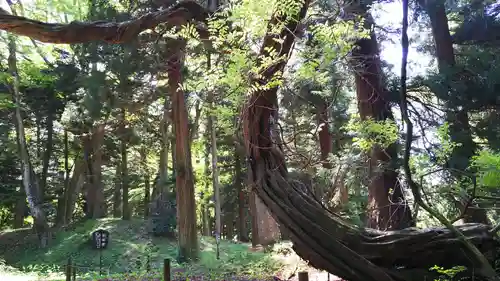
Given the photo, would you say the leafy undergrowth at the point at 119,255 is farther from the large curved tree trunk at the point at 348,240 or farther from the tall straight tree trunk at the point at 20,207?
the large curved tree trunk at the point at 348,240

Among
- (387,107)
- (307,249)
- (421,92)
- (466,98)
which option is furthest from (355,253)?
(466,98)

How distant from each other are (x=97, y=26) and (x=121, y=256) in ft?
32.7

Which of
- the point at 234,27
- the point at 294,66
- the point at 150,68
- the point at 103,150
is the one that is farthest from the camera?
the point at 103,150

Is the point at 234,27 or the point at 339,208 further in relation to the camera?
the point at 339,208

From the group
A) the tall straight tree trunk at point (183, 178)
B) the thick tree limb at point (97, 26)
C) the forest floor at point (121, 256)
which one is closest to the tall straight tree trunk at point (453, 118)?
the forest floor at point (121, 256)

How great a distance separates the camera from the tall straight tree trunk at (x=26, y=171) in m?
14.4

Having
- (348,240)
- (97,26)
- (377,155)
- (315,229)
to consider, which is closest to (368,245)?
(348,240)

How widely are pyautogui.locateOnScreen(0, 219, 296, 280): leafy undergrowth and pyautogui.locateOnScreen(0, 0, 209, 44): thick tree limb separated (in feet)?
19.6

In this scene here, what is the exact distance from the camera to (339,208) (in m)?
9.05

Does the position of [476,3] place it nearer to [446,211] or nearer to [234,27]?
[446,211]

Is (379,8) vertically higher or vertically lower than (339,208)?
higher

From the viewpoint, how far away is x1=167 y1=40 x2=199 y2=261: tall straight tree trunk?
11.3 m

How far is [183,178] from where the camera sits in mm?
11367

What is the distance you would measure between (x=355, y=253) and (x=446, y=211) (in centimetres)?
364
